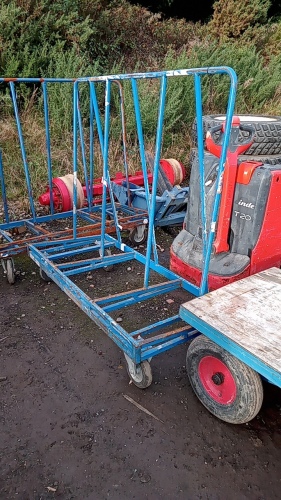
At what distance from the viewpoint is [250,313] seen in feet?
7.09

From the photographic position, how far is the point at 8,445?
2.06m

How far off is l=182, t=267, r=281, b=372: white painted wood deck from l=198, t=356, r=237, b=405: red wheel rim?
0.87 ft

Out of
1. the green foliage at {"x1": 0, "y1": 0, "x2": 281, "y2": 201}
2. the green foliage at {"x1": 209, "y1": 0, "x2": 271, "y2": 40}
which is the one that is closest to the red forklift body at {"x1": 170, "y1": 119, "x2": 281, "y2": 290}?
the green foliage at {"x1": 0, "y1": 0, "x2": 281, "y2": 201}

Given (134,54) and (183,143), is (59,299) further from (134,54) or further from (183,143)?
(134,54)

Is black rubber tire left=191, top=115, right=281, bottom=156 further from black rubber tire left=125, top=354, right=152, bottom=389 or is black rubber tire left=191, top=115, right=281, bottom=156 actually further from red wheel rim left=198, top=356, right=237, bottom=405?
black rubber tire left=125, top=354, right=152, bottom=389

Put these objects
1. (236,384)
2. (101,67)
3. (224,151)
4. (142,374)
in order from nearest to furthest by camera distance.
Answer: (236,384)
(224,151)
(142,374)
(101,67)

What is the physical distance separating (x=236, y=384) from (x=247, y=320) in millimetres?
344

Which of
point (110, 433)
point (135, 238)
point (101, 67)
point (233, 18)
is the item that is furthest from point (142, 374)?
point (233, 18)

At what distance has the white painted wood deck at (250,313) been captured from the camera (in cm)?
190

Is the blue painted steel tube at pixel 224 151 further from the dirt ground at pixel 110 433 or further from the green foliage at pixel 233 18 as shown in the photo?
the green foliage at pixel 233 18

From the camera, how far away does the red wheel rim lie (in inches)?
84.6

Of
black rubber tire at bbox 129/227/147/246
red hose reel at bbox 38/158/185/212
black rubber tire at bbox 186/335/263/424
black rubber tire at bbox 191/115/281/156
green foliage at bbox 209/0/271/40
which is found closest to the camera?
black rubber tire at bbox 186/335/263/424

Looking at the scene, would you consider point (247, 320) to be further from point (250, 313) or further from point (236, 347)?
point (236, 347)

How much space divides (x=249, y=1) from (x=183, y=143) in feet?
23.8
